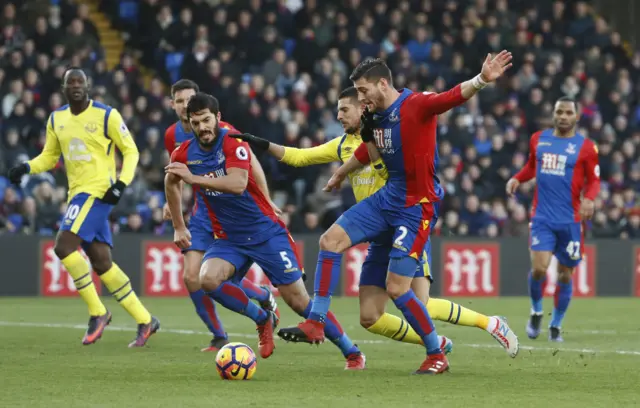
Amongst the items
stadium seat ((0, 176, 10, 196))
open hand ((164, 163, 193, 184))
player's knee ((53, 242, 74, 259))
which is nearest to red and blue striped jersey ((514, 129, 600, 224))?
player's knee ((53, 242, 74, 259))

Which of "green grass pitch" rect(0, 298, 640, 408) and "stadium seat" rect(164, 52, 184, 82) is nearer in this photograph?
"green grass pitch" rect(0, 298, 640, 408)

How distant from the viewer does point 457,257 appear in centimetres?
2094

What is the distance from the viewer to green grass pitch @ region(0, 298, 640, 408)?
7539mm

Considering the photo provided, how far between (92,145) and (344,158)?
307 cm

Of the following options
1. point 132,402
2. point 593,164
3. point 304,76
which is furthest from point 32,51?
point 132,402

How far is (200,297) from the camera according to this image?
1126cm

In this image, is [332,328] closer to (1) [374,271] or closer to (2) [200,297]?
(1) [374,271]

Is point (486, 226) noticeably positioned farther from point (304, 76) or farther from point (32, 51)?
point (32, 51)

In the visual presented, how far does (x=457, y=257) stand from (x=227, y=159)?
11.8 m

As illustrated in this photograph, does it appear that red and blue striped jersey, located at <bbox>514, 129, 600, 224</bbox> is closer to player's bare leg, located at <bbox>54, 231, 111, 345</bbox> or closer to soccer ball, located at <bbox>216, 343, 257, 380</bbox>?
player's bare leg, located at <bbox>54, 231, 111, 345</bbox>

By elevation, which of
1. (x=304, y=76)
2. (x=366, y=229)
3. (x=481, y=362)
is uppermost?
(x=304, y=76)

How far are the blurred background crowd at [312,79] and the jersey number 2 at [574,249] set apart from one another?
7.28 metres

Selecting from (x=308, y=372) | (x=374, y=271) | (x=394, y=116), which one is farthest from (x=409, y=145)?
(x=308, y=372)

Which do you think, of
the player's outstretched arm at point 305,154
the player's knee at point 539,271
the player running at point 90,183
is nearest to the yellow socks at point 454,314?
the player's outstretched arm at point 305,154
